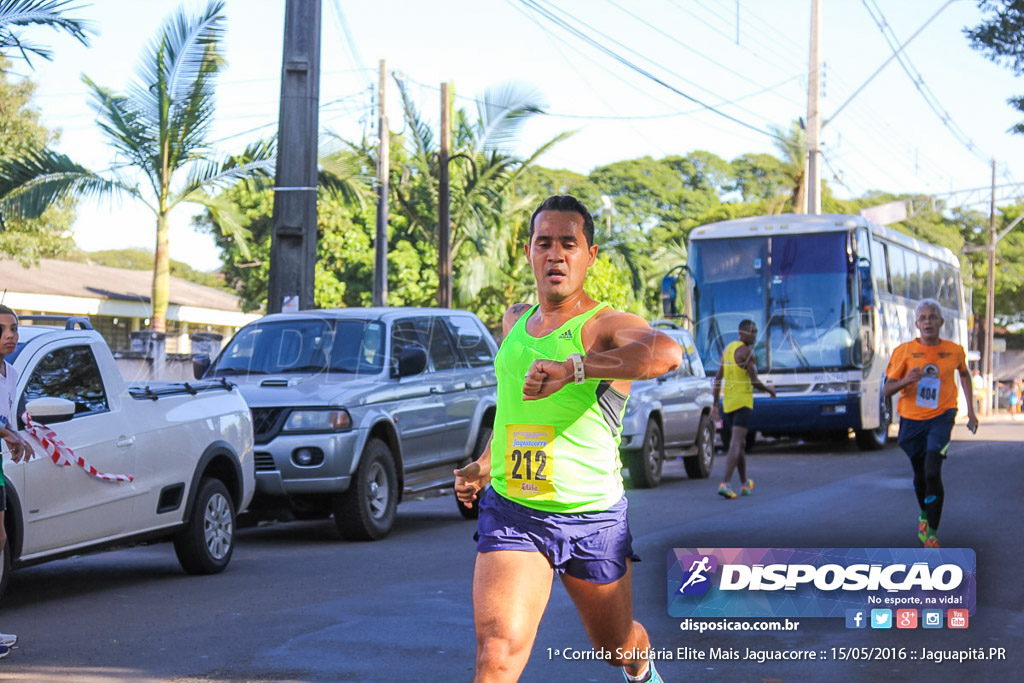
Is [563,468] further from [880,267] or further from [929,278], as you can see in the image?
[929,278]

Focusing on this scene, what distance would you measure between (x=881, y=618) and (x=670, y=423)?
31.6 feet

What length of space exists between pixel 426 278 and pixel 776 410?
1470 cm

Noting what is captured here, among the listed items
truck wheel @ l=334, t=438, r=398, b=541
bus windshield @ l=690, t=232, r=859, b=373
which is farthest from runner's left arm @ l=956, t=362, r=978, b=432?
bus windshield @ l=690, t=232, r=859, b=373

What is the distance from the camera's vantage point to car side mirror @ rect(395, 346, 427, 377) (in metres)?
11.6

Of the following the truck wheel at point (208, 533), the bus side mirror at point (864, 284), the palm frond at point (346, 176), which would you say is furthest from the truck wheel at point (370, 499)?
the bus side mirror at point (864, 284)

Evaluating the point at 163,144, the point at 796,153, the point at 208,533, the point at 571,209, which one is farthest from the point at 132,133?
the point at 796,153

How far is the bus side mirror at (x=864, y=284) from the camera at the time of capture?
2228 centimetres

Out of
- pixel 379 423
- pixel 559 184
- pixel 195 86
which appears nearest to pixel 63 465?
pixel 379 423

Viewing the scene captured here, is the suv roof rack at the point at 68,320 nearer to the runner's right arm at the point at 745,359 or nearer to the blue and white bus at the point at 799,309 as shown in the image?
the runner's right arm at the point at 745,359

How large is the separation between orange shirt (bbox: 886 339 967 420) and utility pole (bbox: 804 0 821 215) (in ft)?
66.3

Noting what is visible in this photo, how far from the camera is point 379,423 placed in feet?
37.9

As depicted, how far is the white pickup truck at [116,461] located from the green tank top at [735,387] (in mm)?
6047

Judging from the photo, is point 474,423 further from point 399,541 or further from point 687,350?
point 687,350

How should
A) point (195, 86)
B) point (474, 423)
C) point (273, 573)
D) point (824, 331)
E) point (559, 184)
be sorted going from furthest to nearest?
1. point (559, 184)
2. point (824, 331)
3. point (195, 86)
4. point (474, 423)
5. point (273, 573)
